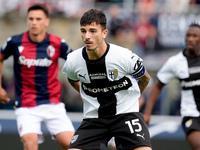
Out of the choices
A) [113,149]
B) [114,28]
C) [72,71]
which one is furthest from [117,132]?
[114,28]

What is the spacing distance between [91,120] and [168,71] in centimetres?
209

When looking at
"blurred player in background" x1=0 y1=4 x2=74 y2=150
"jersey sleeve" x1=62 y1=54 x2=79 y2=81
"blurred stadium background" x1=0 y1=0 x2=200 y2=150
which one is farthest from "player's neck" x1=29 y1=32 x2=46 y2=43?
"blurred stadium background" x1=0 y1=0 x2=200 y2=150

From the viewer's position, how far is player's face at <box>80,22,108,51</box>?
443cm

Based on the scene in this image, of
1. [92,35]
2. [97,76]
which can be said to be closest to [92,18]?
[92,35]

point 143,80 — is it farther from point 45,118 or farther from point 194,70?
point 45,118

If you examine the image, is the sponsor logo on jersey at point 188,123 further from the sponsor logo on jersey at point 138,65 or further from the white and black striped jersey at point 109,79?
the sponsor logo on jersey at point 138,65

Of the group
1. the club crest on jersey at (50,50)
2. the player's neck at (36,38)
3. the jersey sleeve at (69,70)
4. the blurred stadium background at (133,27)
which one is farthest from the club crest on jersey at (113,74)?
the blurred stadium background at (133,27)

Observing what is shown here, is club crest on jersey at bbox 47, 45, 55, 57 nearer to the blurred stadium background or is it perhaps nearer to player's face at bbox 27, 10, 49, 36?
player's face at bbox 27, 10, 49, 36

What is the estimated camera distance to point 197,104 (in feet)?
20.0

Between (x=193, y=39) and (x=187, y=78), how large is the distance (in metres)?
0.56

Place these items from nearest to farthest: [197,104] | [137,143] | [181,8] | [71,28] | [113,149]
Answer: [137,143]
[197,104]
[113,149]
[181,8]
[71,28]

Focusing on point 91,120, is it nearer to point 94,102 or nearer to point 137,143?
point 94,102

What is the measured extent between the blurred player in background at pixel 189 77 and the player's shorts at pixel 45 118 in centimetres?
121

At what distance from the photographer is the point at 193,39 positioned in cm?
620
